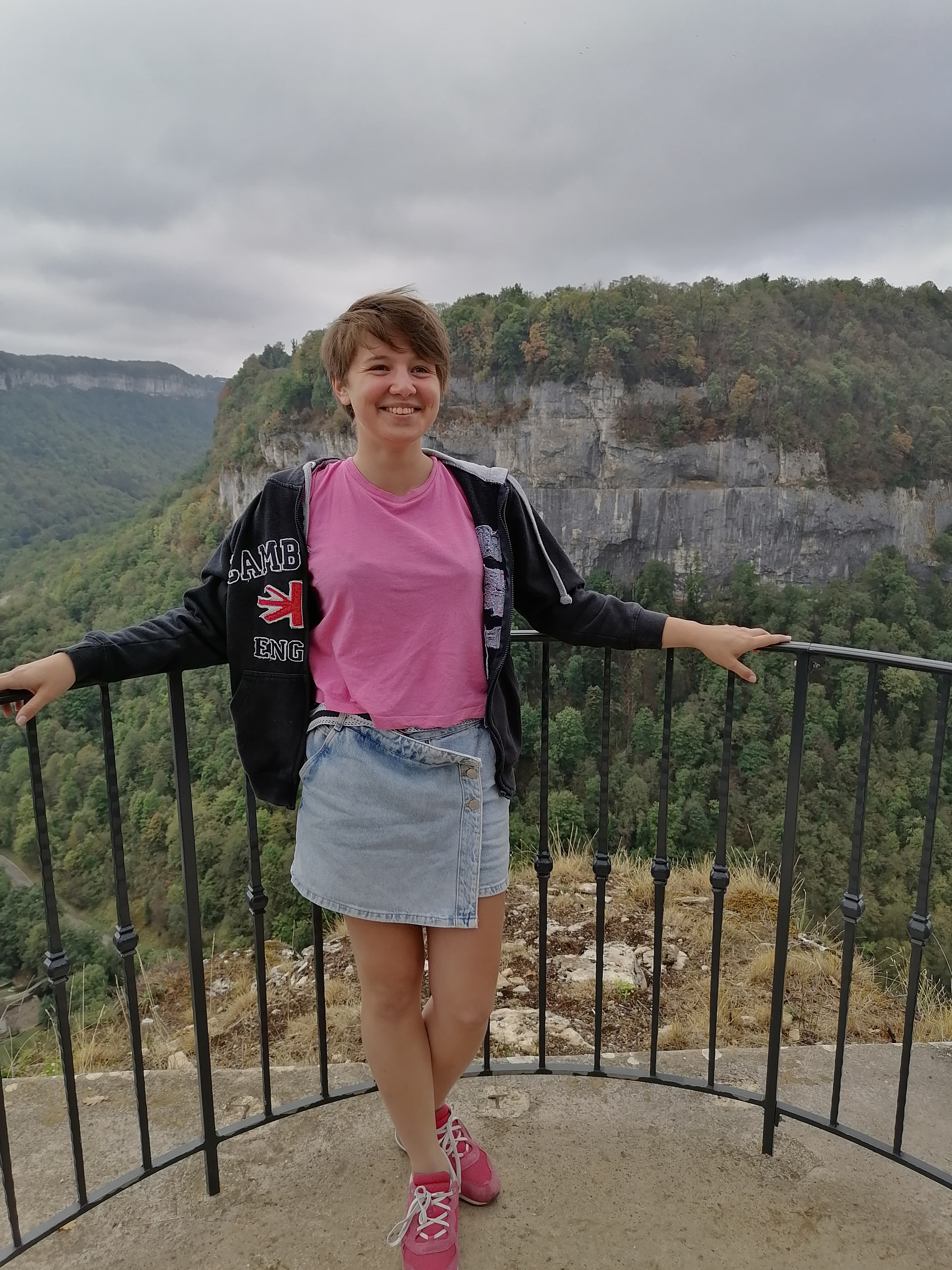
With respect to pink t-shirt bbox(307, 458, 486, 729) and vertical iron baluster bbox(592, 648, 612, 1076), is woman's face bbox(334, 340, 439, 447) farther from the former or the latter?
vertical iron baluster bbox(592, 648, 612, 1076)

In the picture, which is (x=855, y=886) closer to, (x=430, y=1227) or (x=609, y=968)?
(x=430, y=1227)

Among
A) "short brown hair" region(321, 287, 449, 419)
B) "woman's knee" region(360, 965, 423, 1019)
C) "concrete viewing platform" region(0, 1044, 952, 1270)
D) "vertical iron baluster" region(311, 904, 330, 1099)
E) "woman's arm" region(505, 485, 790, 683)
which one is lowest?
"concrete viewing platform" region(0, 1044, 952, 1270)

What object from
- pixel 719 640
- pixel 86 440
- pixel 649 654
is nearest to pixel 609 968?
pixel 719 640

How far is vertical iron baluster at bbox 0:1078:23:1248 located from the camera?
4.53 feet

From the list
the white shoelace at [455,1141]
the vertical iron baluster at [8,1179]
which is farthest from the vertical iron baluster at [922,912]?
the vertical iron baluster at [8,1179]

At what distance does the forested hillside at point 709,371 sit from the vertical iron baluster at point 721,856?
4669 cm

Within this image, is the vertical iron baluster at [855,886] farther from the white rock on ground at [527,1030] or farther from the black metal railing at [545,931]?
the white rock on ground at [527,1030]

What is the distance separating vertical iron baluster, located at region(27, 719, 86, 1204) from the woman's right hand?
85 mm

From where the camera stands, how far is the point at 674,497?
156 feet

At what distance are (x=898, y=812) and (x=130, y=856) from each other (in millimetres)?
24844

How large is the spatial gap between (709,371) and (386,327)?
54.0 metres

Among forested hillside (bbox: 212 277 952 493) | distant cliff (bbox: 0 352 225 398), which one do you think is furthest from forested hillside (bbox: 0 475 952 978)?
distant cliff (bbox: 0 352 225 398)

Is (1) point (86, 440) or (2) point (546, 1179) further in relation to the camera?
(1) point (86, 440)

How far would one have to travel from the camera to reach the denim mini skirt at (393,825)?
1.34 m
